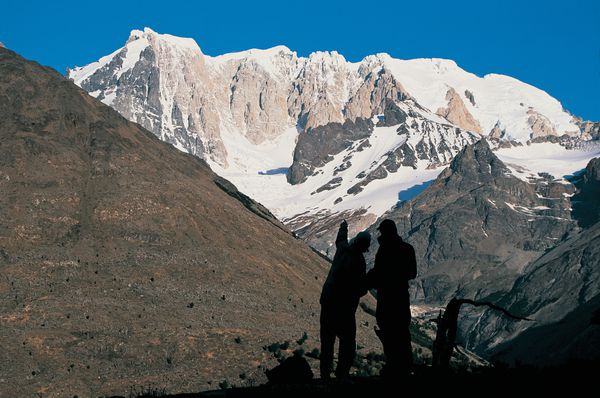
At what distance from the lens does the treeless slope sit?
80375mm

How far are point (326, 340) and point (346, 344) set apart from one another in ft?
1.63

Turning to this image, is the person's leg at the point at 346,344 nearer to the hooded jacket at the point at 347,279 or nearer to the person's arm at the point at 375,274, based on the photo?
the hooded jacket at the point at 347,279

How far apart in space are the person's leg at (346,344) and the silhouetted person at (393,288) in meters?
1.06

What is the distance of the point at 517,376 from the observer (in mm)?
21391

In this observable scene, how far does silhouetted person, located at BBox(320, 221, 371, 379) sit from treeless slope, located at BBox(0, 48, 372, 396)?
5139cm

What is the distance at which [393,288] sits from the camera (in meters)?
Result: 23.1

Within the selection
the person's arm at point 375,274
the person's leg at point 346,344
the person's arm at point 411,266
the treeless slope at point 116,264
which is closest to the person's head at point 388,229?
the person's arm at point 375,274

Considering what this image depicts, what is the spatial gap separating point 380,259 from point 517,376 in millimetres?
4112

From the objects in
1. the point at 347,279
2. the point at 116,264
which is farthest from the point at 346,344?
the point at 116,264

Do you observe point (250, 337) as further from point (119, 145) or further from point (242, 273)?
→ point (119, 145)

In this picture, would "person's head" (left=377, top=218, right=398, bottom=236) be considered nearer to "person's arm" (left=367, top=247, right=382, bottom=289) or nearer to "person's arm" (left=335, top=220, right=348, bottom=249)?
"person's arm" (left=367, top=247, right=382, bottom=289)

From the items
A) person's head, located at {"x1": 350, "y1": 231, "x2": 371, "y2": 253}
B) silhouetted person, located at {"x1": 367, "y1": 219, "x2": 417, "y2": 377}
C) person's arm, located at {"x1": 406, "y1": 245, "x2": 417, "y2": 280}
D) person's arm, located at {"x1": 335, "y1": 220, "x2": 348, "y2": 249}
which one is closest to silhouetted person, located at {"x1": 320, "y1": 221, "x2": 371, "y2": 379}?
person's head, located at {"x1": 350, "y1": 231, "x2": 371, "y2": 253}

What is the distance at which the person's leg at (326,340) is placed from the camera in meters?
24.0

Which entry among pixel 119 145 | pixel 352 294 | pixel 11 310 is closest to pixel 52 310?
pixel 11 310
